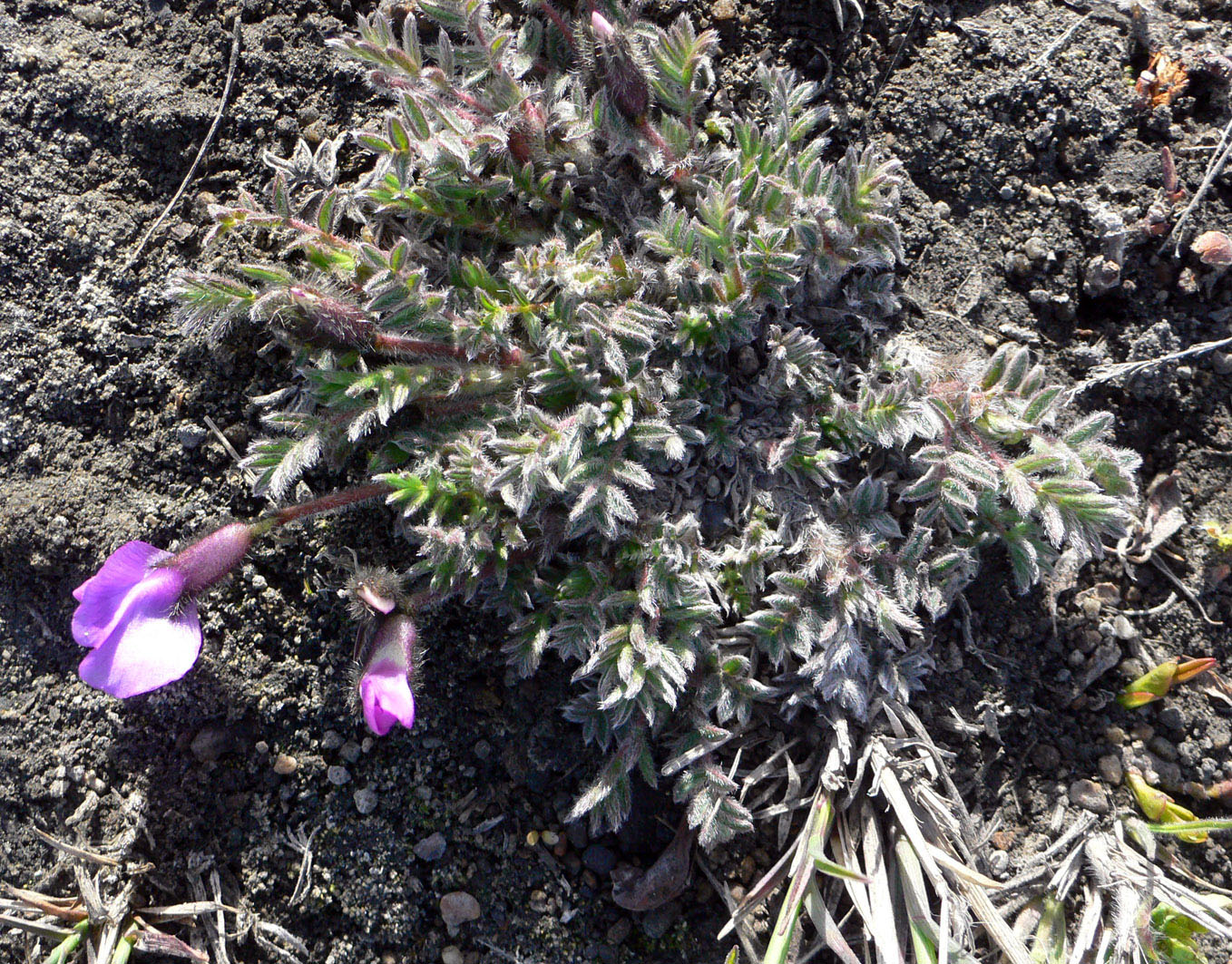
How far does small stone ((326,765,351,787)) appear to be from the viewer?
2.88 m

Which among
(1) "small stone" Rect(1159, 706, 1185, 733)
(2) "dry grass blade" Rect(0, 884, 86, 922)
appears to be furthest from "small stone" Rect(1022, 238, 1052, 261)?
(2) "dry grass blade" Rect(0, 884, 86, 922)

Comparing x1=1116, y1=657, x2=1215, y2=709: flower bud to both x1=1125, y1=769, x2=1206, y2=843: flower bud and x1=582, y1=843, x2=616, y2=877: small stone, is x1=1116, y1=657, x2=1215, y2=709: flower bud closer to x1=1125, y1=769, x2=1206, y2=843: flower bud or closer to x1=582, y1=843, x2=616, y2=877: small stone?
x1=1125, y1=769, x2=1206, y2=843: flower bud

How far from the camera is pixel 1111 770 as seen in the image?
2998 millimetres

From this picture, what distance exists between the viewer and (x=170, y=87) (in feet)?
10.4

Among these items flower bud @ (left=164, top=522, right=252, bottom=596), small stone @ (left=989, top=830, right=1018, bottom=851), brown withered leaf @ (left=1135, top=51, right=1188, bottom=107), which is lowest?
flower bud @ (left=164, top=522, right=252, bottom=596)

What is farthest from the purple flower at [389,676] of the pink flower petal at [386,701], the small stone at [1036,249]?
the small stone at [1036,249]

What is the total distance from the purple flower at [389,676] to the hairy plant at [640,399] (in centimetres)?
22

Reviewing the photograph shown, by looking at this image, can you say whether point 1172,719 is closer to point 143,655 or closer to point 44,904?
point 143,655

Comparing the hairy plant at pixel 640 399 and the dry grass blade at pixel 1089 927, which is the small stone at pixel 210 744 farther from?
the dry grass blade at pixel 1089 927

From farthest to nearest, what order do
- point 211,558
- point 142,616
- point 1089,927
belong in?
point 1089,927, point 211,558, point 142,616

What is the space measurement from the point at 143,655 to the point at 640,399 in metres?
1.67

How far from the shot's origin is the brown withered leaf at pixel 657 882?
9.39ft

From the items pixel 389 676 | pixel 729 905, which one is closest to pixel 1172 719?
pixel 729 905

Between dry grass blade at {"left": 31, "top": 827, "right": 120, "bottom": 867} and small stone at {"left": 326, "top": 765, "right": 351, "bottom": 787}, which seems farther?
small stone at {"left": 326, "top": 765, "right": 351, "bottom": 787}
